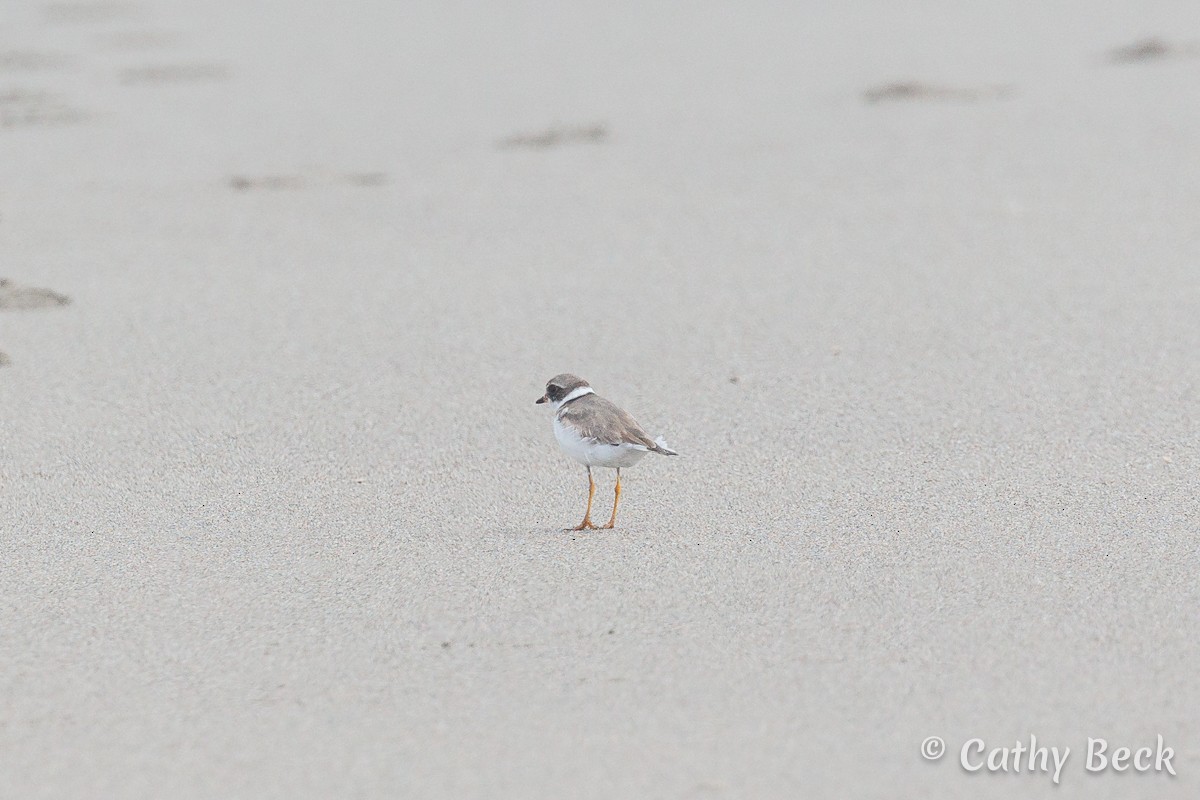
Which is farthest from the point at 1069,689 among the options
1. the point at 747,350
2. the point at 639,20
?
the point at 639,20

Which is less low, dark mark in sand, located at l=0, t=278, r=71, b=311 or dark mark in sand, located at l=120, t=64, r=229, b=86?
dark mark in sand, located at l=120, t=64, r=229, b=86

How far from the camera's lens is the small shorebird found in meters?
4.02

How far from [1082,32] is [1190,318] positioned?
6.85 m

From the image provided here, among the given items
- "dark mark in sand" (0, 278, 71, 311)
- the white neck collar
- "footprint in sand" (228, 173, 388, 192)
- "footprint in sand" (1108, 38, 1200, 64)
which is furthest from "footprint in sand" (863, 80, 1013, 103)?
the white neck collar

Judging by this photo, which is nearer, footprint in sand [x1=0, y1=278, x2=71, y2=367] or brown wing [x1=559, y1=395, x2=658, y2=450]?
brown wing [x1=559, y1=395, x2=658, y2=450]

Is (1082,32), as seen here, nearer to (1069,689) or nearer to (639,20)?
(639,20)

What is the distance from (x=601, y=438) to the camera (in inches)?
158

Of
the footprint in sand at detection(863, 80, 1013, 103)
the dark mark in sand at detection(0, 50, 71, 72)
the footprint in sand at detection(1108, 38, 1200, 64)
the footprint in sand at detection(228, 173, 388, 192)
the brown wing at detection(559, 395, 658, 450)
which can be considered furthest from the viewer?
the dark mark in sand at detection(0, 50, 71, 72)

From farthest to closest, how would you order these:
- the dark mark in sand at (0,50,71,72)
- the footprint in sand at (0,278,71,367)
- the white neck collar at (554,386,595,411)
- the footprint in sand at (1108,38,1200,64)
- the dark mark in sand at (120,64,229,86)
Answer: the dark mark in sand at (0,50,71,72) < the dark mark in sand at (120,64,229,86) < the footprint in sand at (1108,38,1200,64) < the footprint in sand at (0,278,71,367) < the white neck collar at (554,386,595,411)

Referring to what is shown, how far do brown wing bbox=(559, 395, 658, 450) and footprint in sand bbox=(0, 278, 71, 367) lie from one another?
10.2 ft

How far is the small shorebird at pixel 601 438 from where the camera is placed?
4.02 metres

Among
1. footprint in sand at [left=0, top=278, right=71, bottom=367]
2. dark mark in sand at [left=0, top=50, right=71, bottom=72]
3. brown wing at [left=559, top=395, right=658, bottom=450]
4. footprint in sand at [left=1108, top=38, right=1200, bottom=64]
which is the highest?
footprint in sand at [left=1108, top=38, right=1200, bottom=64]

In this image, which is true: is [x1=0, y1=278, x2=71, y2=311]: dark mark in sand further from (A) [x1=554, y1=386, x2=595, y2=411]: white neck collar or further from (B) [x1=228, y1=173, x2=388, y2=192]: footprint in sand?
(A) [x1=554, y1=386, x2=595, y2=411]: white neck collar

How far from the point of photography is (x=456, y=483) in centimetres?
453
